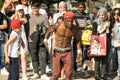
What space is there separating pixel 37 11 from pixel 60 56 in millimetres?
1879

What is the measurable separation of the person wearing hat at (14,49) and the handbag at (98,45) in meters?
2.04

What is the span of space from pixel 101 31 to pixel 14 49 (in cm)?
232

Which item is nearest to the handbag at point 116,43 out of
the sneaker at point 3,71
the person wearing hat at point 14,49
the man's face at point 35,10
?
the man's face at point 35,10

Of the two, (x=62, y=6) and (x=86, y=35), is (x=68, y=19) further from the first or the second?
(x=86, y=35)

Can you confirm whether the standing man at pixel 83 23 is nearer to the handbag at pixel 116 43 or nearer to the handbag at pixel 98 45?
the handbag at pixel 98 45

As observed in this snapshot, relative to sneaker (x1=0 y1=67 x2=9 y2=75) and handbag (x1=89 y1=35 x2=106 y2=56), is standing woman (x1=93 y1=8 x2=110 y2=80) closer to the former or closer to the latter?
handbag (x1=89 y1=35 x2=106 y2=56)

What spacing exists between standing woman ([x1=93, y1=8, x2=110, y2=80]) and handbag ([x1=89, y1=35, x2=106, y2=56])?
119 millimetres

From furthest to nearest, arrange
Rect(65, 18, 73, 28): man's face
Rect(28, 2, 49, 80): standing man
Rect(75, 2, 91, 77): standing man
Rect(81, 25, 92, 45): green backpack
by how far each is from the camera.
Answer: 1. Rect(75, 2, 91, 77): standing man
2. Rect(81, 25, 92, 45): green backpack
3. Rect(28, 2, 49, 80): standing man
4. Rect(65, 18, 73, 28): man's face

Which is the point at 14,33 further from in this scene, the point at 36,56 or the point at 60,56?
the point at 36,56

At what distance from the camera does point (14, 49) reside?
28.1 ft

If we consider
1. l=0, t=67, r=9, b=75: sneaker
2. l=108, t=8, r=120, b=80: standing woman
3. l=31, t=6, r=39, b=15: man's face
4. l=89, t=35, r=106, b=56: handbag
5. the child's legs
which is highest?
l=31, t=6, r=39, b=15: man's face

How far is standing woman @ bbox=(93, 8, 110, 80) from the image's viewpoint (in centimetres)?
984

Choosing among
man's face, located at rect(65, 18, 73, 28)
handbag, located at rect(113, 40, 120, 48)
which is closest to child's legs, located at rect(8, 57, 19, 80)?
man's face, located at rect(65, 18, 73, 28)

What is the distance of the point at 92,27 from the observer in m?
10.1
